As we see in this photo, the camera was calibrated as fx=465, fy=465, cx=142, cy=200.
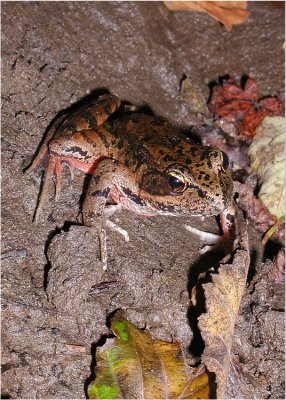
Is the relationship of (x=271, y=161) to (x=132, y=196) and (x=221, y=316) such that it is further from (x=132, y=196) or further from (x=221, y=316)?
(x=221, y=316)

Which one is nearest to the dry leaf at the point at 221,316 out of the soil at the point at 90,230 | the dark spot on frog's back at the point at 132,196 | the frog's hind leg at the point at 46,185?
the soil at the point at 90,230

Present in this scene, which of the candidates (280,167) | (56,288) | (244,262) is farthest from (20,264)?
(280,167)

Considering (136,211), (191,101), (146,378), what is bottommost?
(146,378)

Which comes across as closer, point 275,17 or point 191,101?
point 191,101

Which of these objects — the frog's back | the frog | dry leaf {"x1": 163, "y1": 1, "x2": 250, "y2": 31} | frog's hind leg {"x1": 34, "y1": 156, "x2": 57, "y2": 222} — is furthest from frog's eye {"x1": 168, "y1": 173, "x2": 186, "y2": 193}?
dry leaf {"x1": 163, "y1": 1, "x2": 250, "y2": 31}

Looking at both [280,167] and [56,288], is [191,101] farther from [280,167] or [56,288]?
[56,288]

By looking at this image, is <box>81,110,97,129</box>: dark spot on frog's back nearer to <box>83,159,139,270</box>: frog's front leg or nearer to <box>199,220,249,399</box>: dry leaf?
<box>83,159,139,270</box>: frog's front leg

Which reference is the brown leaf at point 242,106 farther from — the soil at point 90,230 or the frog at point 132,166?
the frog at point 132,166
